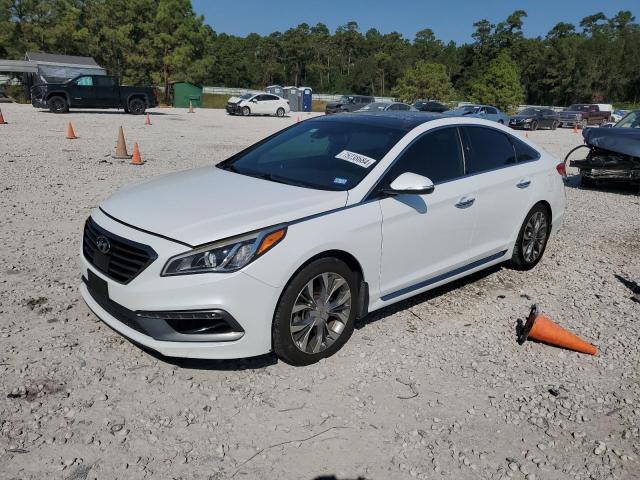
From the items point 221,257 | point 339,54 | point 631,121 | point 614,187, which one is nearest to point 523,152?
point 221,257

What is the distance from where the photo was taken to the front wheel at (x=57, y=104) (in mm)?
24578

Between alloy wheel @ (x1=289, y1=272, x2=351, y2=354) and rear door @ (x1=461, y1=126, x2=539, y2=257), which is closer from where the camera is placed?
alloy wheel @ (x1=289, y1=272, x2=351, y2=354)

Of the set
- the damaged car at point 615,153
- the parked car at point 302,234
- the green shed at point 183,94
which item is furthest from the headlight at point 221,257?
the green shed at point 183,94

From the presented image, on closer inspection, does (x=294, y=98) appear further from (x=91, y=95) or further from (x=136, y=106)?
(x=91, y=95)

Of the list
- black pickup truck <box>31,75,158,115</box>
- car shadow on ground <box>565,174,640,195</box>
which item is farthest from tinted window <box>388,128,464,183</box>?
black pickup truck <box>31,75,158,115</box>

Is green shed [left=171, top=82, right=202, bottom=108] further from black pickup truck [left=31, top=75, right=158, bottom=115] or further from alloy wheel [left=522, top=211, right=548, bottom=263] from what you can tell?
alloy wheel [left=522, top=211, right=548, bottom=263]

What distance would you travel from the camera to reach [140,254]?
10.7ft

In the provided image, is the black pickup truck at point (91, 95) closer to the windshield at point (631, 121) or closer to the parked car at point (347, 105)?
the parked car at point (347, 105)

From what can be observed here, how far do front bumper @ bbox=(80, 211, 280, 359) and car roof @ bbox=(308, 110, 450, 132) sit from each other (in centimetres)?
195

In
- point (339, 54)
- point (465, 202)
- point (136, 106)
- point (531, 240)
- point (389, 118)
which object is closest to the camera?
point (465, 202)

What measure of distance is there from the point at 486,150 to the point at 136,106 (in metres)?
25.5

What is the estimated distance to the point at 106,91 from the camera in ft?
85.7

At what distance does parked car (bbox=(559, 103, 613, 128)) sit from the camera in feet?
123

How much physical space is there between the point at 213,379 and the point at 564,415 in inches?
84.4
